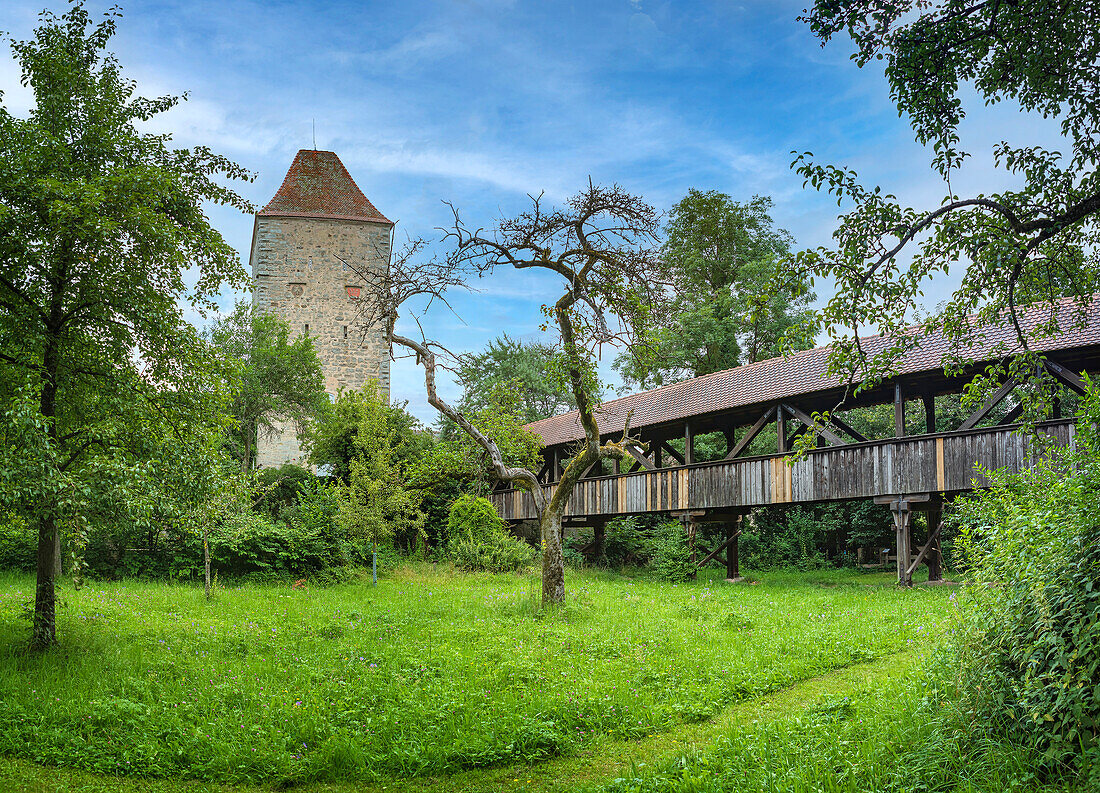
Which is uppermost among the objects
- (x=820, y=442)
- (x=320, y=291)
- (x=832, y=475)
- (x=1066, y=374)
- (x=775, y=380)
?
(x=320, y=291)

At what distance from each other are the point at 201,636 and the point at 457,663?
389cm

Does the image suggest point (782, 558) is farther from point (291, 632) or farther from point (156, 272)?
point (156, 272)

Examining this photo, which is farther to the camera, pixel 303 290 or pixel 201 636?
pixel 303 290

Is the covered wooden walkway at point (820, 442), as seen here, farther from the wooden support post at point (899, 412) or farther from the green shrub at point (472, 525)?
the green shrub at point (472, 525)

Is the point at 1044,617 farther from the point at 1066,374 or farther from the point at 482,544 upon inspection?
the point at 482,544

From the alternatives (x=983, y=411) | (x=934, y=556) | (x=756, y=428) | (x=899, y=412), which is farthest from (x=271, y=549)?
(x=934, y=556)

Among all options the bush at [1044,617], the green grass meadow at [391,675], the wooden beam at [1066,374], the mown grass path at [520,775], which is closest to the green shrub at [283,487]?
the green grass meadow at [391,675]

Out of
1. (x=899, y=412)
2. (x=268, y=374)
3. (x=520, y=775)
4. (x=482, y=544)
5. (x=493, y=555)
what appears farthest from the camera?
(x=268, y=374)

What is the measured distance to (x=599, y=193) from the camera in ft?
37.4

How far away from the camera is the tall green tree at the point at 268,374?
84.8 feet

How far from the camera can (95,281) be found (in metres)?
9.11

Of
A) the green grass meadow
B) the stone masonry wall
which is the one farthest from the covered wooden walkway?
the stone masonry wall

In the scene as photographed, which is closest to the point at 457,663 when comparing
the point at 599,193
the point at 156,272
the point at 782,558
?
the point at 156,272

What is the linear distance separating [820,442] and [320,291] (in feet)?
64.3
